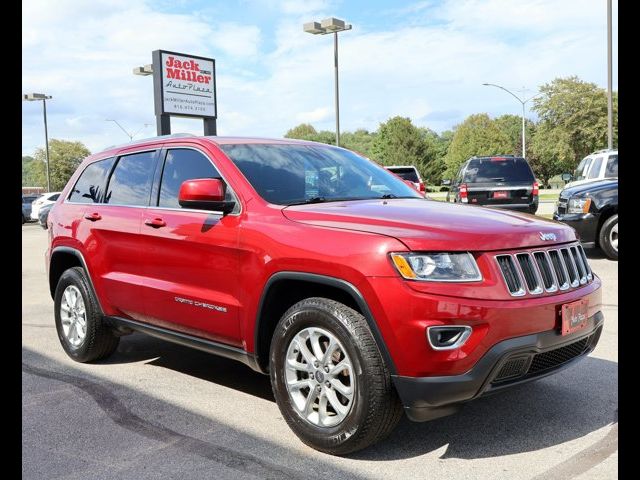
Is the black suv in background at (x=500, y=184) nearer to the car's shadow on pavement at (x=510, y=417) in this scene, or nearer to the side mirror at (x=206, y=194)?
the car's shadow on pavement at (x=510, y=417)

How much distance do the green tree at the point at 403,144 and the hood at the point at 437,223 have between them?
7502cm

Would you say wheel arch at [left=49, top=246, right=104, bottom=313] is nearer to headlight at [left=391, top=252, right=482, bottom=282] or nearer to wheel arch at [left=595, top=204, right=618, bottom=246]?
headlight at [left=391, top=252, right=482, bottom=282]

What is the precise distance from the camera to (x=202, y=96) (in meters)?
24.9

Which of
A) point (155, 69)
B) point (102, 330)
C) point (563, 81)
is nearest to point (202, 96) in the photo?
point (155, 69)

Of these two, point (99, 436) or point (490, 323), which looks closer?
point (490, 323)

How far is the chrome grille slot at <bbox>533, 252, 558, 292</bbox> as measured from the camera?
3588 millimetres

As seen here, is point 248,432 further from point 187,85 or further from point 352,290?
point 187,85

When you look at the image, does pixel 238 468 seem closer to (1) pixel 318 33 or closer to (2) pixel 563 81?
(1) pixel 318 33

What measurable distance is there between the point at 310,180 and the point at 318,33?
21.1 metres

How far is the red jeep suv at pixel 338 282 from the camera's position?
130 inches

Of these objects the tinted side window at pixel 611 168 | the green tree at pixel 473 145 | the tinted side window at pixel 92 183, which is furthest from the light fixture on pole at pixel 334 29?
the green tree at pixel 473 145

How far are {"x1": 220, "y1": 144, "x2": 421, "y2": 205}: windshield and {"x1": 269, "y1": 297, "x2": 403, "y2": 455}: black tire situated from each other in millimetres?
847

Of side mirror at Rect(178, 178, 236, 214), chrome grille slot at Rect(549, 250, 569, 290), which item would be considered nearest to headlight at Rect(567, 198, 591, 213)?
chrome grille slot at Rect(549, 250, 569, 290)

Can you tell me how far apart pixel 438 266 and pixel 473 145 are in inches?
3339
